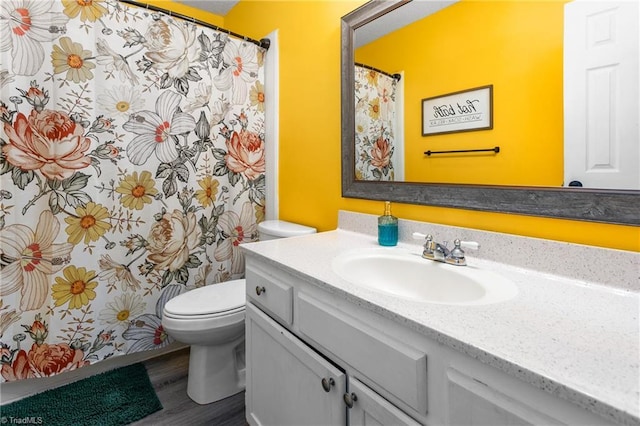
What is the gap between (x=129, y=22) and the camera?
5.22ft

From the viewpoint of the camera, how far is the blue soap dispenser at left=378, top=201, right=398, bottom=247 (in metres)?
1.26

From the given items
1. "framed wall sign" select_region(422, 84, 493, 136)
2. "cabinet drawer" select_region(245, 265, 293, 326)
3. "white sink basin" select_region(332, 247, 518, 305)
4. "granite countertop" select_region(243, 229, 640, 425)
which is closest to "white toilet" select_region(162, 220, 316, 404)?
"cabinet drawer" select_region(245, 265, 293, 326)

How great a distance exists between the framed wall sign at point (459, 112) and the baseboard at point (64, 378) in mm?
1872

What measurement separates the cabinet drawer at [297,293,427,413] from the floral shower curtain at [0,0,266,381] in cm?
114

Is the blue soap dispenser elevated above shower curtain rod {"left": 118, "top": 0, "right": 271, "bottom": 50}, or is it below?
below

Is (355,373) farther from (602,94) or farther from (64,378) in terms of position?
(64,378)

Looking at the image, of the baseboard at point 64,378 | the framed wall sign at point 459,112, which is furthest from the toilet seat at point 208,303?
the framed wall sign at point 459,112

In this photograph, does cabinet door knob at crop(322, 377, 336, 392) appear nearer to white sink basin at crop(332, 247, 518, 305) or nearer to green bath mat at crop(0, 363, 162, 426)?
white sink basin at crop(332, 247, 518, 305)

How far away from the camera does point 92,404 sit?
1.50 meters

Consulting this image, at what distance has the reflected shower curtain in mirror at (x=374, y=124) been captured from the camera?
52.9 inches

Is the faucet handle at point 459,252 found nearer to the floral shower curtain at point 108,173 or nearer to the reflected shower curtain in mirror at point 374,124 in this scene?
the reflected shower curtain in mirror at point 374,124

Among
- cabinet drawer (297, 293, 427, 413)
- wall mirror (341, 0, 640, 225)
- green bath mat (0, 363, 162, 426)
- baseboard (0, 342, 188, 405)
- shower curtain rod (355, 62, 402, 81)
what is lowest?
green bath mat (0, 363, 162, 426)

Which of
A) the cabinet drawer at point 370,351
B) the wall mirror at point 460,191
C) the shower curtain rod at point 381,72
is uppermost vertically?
the shower curtain rod at point 381,72

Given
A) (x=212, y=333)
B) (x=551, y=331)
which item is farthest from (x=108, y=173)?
(x=551, y=331)
